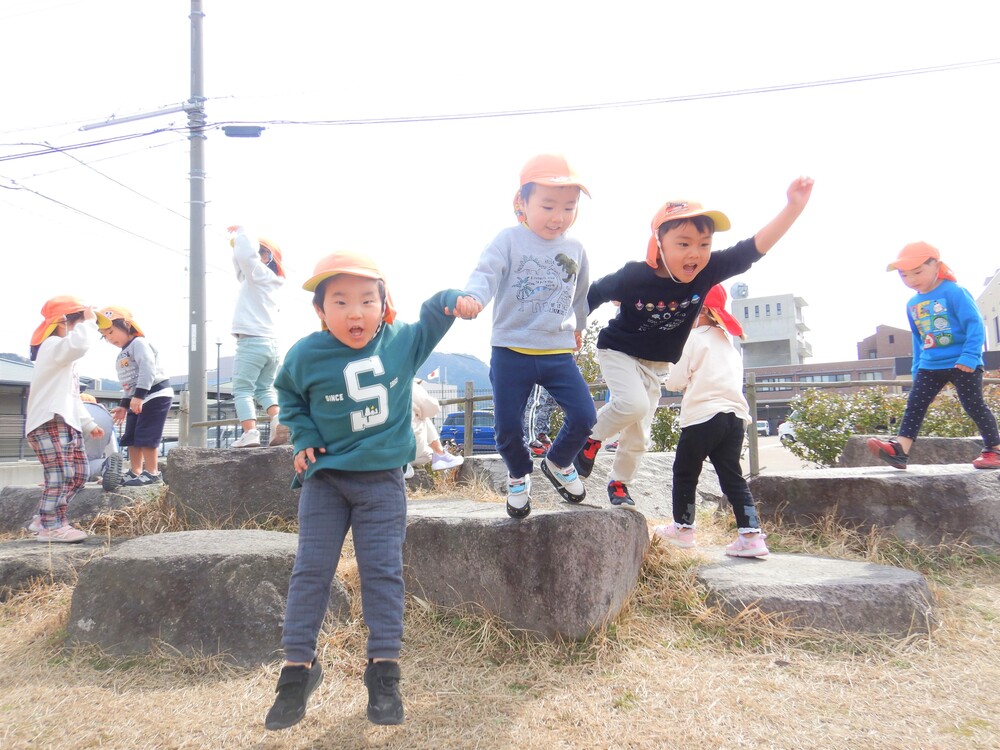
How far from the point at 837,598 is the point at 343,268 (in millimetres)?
2501

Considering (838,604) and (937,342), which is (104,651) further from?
(937,342)

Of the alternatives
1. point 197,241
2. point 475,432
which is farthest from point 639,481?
point 475,432

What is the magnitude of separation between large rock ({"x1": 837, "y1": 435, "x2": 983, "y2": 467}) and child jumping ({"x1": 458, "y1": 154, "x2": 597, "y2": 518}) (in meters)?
4.10

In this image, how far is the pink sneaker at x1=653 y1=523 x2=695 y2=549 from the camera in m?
3.74

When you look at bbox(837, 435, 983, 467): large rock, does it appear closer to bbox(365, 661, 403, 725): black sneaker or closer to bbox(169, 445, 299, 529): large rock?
bbox(169, 445, 299, 529): large rock

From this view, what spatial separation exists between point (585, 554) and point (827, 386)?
5355mm

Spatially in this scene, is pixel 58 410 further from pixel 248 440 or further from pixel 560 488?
pixel 560 488

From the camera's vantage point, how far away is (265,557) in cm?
327

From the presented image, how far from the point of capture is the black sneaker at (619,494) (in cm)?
351

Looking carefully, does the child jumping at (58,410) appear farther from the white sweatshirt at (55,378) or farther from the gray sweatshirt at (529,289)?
the gray sweatshirt at (529,289)

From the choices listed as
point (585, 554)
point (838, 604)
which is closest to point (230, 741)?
point (585, 554)

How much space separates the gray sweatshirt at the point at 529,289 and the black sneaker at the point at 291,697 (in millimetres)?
1460

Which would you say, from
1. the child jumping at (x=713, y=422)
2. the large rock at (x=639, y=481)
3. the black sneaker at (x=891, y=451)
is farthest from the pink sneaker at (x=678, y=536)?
the black sneaker at (x=891, y=451)

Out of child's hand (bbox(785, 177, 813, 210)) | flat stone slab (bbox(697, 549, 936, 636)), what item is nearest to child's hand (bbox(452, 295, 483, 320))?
child's hand (bbox(785, 177, 813, 210))
